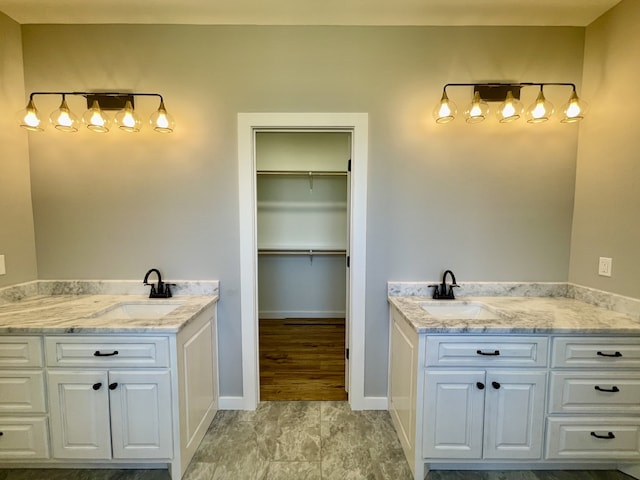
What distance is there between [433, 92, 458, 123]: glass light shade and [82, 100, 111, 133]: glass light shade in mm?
2252

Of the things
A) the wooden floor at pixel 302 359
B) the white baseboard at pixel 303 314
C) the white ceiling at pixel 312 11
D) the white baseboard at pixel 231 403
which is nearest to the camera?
the white ceiling at pixel 312 11

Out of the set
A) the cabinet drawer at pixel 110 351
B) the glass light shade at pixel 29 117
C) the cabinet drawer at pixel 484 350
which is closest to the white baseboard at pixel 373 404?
the cabinet drawer at pixel 484 350

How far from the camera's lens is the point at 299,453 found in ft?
5.68

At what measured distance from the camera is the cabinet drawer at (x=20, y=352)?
1.50m

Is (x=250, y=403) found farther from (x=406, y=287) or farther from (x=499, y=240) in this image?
(x=499, y=240)

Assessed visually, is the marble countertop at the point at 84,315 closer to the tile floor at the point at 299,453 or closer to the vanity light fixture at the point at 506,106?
the tile floor at the point at 299,453

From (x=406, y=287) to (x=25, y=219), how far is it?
2.82 meters

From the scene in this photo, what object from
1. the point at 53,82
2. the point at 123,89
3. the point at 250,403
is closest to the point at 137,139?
the point at 123,89

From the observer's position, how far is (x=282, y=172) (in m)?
3.61

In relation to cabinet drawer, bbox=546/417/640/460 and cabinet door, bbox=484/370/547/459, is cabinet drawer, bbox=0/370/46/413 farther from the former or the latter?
cabinet drawer, bbox=546/417/640/460

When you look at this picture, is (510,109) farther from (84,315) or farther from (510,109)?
(84,315)

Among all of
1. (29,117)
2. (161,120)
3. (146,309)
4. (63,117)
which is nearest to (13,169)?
(29,117)

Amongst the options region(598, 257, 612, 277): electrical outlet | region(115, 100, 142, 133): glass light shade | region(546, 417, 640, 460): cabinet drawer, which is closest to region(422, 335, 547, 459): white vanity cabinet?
region(546, 417, 640, 460): cabinet drawer

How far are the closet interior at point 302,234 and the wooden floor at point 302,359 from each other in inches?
1.0
